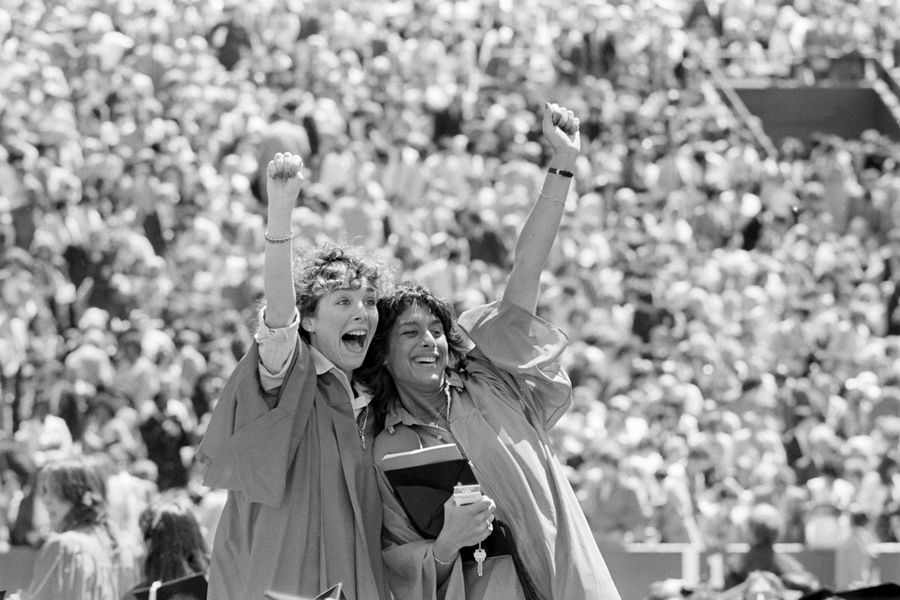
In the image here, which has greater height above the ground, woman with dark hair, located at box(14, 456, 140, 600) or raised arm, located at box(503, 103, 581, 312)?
raised arm, located at box(503, 103, 581, 312)

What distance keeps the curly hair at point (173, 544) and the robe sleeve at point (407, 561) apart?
1422mm

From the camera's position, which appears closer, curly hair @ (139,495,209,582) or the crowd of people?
curly hair @ (139,495,209,582)

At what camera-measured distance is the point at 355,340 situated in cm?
483

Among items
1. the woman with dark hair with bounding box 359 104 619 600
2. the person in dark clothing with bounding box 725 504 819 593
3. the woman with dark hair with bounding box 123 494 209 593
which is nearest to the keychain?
the woman with dark hair with bounding box 359 104 619 600

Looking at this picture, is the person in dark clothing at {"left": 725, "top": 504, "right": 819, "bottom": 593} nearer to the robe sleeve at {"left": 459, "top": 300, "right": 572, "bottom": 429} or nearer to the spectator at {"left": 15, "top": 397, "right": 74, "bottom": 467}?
the robe sleeve at {"left": 459, "top": 300, "right": 572, "bottom": 429}

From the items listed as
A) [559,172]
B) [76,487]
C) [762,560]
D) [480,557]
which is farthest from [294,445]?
[762,560]

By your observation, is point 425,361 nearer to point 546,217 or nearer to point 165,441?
point 546,217

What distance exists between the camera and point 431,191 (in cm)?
1761

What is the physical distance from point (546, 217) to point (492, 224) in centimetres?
1176

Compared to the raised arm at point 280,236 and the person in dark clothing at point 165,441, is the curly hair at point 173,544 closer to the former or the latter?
the raised arm at point 280,236

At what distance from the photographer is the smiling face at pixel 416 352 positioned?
4.95m

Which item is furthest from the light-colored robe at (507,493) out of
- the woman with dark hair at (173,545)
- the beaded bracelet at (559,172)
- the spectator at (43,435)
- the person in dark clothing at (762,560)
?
the spectator at (43,435)

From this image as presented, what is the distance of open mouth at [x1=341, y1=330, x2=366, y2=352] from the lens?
4.81 m

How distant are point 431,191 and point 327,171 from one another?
906 mm
